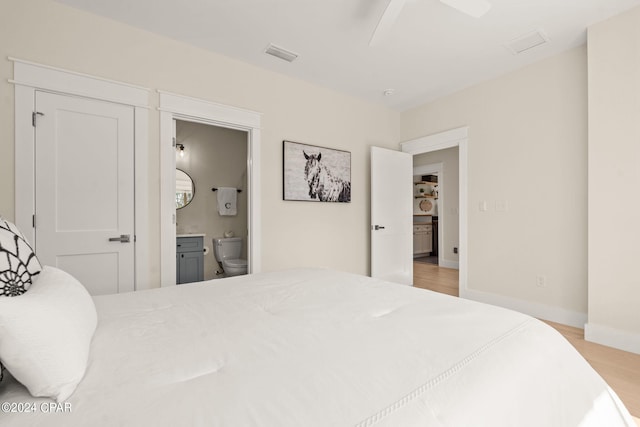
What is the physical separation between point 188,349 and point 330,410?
1.60 ft

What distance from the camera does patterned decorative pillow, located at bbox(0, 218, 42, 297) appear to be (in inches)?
31.1

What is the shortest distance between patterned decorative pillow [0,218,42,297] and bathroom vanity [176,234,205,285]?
2.92m

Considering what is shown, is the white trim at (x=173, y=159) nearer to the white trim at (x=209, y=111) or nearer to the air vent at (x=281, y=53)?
the white trim at (x=209, y=111)

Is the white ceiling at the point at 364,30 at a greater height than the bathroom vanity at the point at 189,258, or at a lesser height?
greater

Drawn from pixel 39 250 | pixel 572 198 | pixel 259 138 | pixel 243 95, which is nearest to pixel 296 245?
pixel 259 138

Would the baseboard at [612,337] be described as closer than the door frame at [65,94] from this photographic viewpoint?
No

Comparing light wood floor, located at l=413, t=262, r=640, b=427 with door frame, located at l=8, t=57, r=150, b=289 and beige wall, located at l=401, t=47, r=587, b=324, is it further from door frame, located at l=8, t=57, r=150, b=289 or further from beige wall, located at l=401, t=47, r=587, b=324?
door frame, located at l=8, t=57, r=150, b=289

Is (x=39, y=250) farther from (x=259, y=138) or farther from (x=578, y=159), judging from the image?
(x=578, y=159)

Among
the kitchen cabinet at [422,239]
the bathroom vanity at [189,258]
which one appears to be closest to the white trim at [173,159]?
the bathroom vanity at [189,258]

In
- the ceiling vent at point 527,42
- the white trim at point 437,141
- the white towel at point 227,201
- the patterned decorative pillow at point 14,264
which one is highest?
the ceiling vent at point 527,42

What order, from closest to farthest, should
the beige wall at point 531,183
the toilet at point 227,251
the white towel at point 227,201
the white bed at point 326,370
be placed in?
the white bed at point 326,370 → the beige wall at point 531,183 → the toilet at point 227,251 → the white towel at point 227,201

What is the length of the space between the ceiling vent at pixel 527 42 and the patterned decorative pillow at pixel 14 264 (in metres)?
3.66

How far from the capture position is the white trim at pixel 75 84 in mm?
2148

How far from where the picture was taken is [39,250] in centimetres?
221
